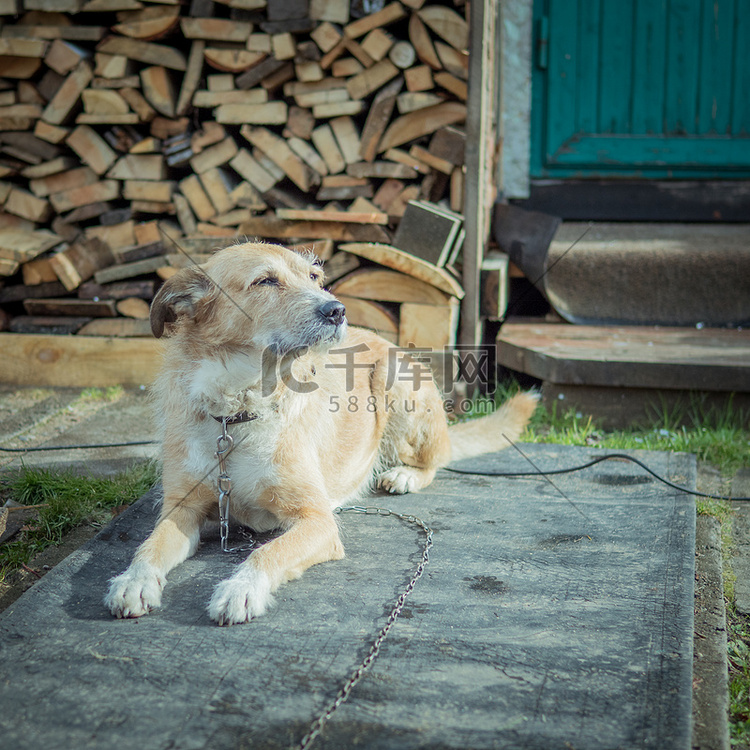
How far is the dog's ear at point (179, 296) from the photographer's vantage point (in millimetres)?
2844

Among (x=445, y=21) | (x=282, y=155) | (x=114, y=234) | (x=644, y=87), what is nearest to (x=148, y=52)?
(x=282, y=155)

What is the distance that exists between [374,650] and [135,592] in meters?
0.79

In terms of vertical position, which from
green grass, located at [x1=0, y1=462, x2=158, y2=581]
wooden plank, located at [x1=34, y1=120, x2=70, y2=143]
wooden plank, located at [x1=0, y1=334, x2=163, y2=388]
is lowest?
green grass, located at [x1=0, y1=462, x2=158, y2=581]

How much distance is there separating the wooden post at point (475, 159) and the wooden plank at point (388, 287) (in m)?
0.29

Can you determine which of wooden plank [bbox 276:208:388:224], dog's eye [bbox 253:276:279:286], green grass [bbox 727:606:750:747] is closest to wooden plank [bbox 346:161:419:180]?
wooden plank [bbox 276:208:388:224]

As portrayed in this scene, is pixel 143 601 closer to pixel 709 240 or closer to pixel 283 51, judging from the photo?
pixel 283 51

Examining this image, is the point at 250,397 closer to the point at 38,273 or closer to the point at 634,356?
the point at 634,356

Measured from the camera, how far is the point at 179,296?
285 centimetres

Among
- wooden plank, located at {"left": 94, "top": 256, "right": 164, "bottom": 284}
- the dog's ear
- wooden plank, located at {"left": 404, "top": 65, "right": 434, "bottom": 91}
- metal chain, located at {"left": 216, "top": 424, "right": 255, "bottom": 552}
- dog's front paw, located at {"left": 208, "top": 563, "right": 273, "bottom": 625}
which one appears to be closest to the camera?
dog's front paw, located at {"left": 208, "top": 563, "right": 273, "bottom": 625}

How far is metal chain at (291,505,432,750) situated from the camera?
5.78ft

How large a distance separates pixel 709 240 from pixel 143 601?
4.91m

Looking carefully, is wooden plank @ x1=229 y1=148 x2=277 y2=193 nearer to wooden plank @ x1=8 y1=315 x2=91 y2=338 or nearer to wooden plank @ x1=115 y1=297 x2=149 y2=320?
wooden plank @ x1=115 y1=297 x2=149 y2=320

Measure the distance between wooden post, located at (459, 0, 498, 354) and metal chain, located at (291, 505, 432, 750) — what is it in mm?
2128

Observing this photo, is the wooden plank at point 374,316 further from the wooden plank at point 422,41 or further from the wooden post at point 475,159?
the wooden plank at point 422,41
